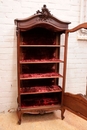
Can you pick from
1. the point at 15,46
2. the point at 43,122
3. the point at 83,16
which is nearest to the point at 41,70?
the point at 15,46

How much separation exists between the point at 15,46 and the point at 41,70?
0.62 meters

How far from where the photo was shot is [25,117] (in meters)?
2.43

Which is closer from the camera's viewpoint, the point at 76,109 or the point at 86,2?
the point at 76,109

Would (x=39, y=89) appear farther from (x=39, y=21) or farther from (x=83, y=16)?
(x=83, y=16)

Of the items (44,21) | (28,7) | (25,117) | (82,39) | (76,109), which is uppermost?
(28,7)

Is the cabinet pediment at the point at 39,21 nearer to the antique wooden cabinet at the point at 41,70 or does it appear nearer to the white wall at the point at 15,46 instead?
the antique wooden cabinet at the point at 41,70

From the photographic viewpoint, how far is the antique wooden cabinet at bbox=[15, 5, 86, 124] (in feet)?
7.28

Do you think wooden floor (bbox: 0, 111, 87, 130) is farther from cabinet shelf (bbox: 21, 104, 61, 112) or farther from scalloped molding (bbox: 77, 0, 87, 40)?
scalloped molding (bbox: 77, 0, 87, 40)

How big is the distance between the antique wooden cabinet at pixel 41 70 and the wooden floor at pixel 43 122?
0.14 metres

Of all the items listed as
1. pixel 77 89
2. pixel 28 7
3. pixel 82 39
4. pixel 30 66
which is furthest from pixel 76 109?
pixel 28 7

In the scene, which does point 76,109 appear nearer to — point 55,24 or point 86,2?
point 55,24

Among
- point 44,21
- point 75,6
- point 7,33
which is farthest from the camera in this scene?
point 75,6

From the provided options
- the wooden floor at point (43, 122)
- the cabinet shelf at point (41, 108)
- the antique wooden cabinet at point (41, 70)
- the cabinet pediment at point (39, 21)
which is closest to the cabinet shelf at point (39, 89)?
the antique wooden cabinet at point (41, 70)

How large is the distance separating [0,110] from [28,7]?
74.1 inches
